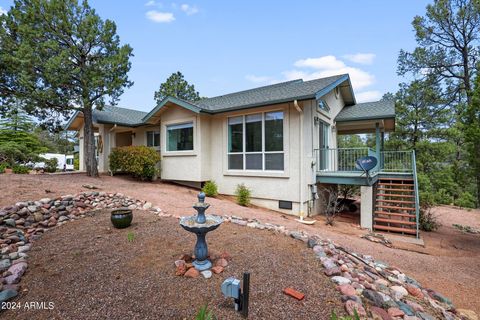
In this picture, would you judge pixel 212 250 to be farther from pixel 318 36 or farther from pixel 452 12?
pixel 452 12

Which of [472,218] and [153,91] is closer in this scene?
[472,218]

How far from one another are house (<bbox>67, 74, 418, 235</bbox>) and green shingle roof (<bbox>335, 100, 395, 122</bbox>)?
0.04 metres

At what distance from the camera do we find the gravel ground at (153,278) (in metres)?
2.48

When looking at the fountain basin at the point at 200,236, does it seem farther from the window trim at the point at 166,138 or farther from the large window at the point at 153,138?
the large window at the point at 153,138

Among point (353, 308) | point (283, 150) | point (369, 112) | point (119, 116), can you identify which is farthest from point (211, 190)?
point (119, 116)

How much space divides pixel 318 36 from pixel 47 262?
46.2ft

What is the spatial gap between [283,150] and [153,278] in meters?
6.55

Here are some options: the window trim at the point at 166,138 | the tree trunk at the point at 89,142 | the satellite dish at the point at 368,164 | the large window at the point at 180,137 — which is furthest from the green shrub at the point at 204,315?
the tree trunk at the point at 89,142

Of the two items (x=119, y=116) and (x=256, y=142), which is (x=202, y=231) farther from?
(x=119, y=116)

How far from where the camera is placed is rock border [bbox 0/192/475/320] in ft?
9.05

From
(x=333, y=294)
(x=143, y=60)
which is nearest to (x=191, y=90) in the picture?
(x=143, y=60)

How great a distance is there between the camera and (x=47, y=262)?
11.2ft

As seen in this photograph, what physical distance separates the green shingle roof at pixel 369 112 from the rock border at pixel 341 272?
7005 millimetres

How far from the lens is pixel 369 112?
10.1 m
